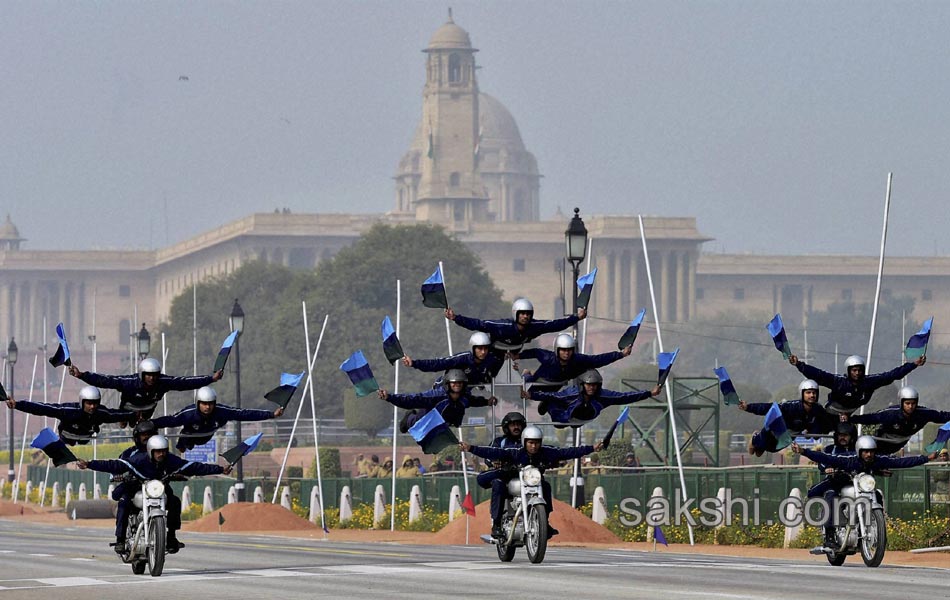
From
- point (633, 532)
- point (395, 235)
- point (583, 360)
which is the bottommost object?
point (633, 532)

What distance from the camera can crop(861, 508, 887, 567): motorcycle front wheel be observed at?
22.7 metres

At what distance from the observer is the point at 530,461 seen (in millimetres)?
23094

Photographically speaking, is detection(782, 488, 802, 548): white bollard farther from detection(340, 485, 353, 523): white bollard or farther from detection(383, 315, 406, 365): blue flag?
detection(340, 485, 353, 523): white bollard

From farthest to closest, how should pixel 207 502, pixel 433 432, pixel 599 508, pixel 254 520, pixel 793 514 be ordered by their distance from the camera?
pixel 207 502 → pixel 254 520 → pixel 599 508 → pixel 793 514 → pixel 433 432

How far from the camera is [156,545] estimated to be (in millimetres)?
22281

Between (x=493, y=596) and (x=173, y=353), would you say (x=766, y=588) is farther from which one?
(x=173, y=353)

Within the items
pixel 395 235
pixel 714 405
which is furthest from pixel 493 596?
pixel 395 235

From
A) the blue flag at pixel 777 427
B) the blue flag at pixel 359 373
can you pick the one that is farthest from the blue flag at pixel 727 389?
the blue flag at pixel 359 373

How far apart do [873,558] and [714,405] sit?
101ft

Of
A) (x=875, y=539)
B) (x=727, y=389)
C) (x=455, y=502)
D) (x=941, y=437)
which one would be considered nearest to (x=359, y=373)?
(x=727, y=389)

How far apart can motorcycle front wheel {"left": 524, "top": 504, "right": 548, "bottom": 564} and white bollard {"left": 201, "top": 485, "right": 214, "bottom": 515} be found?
37638 mm

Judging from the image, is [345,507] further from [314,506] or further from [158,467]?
[158,467]

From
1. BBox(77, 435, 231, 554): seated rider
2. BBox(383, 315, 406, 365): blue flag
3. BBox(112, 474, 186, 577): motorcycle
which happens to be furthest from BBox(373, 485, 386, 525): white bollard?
BBox(77, 435, 231, 554): seated rider

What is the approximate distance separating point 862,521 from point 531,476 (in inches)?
137
